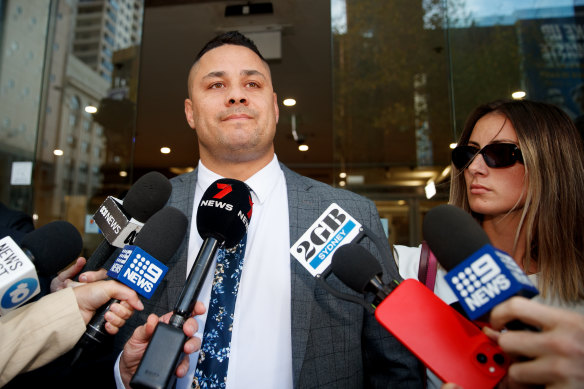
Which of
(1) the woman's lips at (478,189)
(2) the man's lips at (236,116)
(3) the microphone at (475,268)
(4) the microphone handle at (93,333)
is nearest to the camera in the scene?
(3) the microphone at (475,268)

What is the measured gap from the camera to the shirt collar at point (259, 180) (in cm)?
158

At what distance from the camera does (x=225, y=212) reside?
1.03m

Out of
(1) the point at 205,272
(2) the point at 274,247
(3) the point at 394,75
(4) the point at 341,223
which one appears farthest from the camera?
(3) the point at 394,75

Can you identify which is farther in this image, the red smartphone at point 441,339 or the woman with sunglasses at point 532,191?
the woman with sunglasses at point 532,191

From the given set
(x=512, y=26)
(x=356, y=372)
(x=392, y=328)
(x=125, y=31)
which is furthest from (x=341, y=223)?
(x=125, y=31)

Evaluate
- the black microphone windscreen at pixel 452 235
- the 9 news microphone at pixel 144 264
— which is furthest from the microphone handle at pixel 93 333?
the black microphone windscreen at pixel 452 235

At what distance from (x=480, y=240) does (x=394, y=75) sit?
4.13 metres

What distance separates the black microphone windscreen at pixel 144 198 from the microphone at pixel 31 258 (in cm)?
20

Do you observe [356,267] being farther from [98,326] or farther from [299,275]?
[98,326]

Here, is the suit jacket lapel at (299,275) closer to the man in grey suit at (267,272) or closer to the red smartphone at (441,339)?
the man in grey suit at (267,272)

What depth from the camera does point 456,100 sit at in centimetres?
Result: 377

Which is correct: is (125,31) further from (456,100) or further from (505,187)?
(505,187)

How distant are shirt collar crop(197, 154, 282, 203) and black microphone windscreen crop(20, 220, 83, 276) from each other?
614 millimetres

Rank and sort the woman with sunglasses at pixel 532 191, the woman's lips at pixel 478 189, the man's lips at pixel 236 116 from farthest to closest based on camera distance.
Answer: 1. the man's lips at pixel 236 116
2. the woman's lips at pixel 478 189
3. the woman with sunglasses at pixel 532 191
